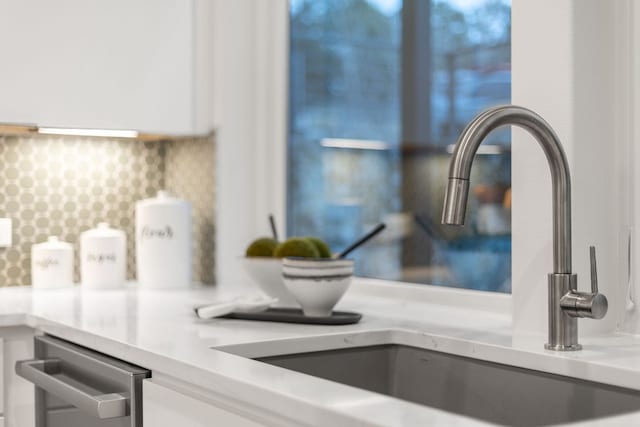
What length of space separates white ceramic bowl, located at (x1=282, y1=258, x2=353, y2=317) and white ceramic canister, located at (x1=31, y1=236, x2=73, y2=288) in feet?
2.98

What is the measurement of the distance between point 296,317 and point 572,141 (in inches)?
23.5

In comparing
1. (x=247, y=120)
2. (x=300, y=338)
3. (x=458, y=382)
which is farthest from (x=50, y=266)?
(x=458, y=382)

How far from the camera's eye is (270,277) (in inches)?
71.1

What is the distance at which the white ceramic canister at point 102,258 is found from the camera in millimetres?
2289

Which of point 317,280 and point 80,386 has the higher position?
point 317,280

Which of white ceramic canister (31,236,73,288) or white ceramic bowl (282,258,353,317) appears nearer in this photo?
white ceramic bowl (282,258,353,317)

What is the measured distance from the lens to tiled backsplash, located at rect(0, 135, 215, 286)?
2.32 metres

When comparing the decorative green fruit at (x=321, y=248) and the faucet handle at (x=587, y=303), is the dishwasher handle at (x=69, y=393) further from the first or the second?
the faucet handle at (x=587, y=303)

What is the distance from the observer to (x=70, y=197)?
94.7 inches

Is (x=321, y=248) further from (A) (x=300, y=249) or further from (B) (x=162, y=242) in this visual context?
(B) (x=162, y=242)

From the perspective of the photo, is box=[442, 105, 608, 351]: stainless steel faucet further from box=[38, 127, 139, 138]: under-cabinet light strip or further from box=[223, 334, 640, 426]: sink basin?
box=[38, 127, 139, 138]: under-cabinet light strip

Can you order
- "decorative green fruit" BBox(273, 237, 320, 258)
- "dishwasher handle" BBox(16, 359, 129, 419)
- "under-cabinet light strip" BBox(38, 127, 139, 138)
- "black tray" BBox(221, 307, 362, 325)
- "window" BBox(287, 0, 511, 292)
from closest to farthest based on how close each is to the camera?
1. "dishwasher handle" BBox(16, 359, 129, 419)
2. "black tray" BBox(221, 307, 362, 325)
3. "decorative green fruit" BBox(273, 237, 320, 258)
4. "window" BBox(287, 0, 511, 292)
5. "under-cabinet light strip" BBox(38, 127, 139, 138)

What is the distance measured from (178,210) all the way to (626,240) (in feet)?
4.26

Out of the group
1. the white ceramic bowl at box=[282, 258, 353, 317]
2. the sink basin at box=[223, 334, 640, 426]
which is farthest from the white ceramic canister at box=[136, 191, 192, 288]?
the sink basin at box=[223, 334, 640, 426]
